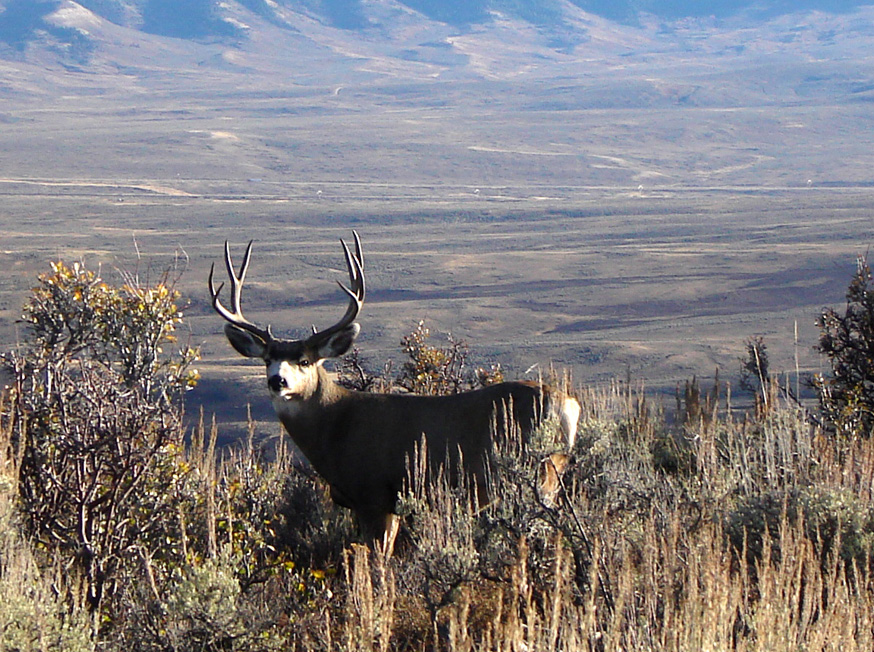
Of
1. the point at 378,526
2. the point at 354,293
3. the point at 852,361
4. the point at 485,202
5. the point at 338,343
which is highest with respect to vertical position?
the point at 485,202

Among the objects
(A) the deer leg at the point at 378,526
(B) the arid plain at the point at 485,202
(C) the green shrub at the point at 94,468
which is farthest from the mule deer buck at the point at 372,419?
(B) the arid plain at the point at 485,202

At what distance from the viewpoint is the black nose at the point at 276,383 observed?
7.10m

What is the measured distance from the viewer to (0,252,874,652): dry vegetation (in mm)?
4500

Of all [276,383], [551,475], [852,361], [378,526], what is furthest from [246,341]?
[852,361]

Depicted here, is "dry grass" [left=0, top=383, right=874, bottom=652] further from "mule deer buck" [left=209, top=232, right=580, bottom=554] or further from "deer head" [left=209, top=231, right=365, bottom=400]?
"deer head" [left=209, top=231, right=365, bottom=400]

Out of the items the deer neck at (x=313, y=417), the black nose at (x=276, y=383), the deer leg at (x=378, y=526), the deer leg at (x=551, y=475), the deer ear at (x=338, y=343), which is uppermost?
the deer ear at (x=338, y=343)

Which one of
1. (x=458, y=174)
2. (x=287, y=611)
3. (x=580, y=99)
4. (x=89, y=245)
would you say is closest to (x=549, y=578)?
(x=287, y=611)

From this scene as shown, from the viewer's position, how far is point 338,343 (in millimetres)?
7441

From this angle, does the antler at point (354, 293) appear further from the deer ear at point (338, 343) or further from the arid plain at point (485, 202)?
the arid plain at point (485, 202)

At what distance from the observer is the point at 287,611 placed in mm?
5598

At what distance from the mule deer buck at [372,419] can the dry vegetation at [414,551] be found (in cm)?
21

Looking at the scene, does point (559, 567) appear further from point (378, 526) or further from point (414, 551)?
point (378, 526)

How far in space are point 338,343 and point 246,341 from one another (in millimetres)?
526

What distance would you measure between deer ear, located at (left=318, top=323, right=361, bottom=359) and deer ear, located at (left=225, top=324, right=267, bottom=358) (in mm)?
337
